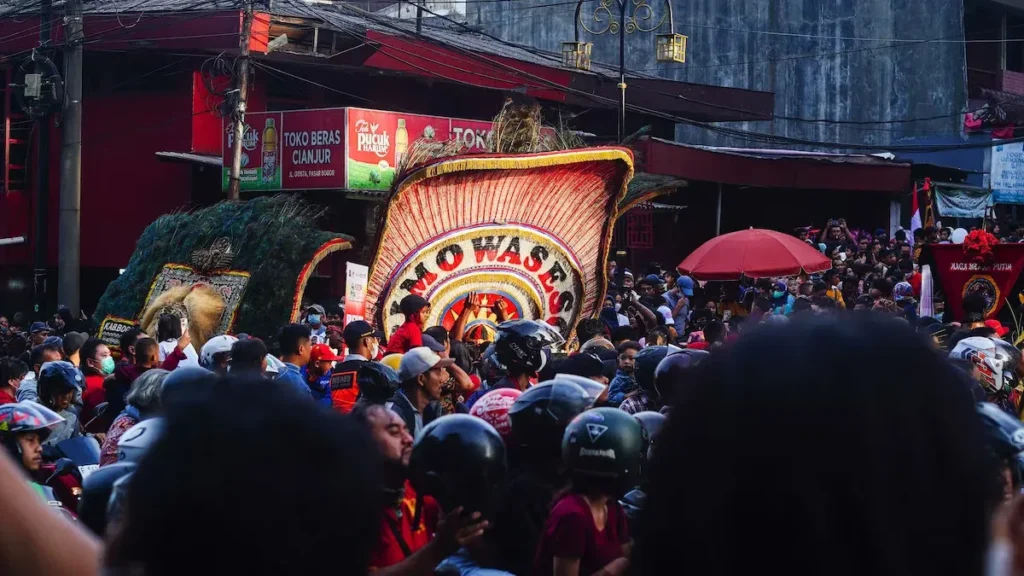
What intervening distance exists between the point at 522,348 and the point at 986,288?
6.53 metres

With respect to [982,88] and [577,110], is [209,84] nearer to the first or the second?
[577,110]

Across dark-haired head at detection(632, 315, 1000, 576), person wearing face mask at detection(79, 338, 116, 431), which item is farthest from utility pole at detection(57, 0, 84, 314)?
dark-haired head at detection(632, 315, 1000, 576)

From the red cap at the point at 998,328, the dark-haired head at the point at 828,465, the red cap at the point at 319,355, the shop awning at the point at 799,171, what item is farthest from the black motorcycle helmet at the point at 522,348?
the shop awning at the point at 799,171

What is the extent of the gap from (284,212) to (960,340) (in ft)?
25.9

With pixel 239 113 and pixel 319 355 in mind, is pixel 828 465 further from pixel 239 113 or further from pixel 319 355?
pixel 239 113

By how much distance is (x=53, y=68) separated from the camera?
66.0 feet

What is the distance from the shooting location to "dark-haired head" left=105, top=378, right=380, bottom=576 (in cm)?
162

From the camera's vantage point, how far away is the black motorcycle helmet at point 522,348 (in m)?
7.14

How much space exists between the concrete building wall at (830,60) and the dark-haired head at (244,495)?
29.7 meters

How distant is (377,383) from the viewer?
5.95m

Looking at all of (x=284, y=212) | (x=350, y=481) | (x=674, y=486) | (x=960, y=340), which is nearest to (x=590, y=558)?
(x=350, y=481)

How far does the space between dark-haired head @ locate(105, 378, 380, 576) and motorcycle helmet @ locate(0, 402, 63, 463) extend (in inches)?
164

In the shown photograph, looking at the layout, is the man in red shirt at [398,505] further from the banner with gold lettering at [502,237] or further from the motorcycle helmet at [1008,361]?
the banner with gold lettering at [502,237]

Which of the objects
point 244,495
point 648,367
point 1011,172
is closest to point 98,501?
point 244,495
